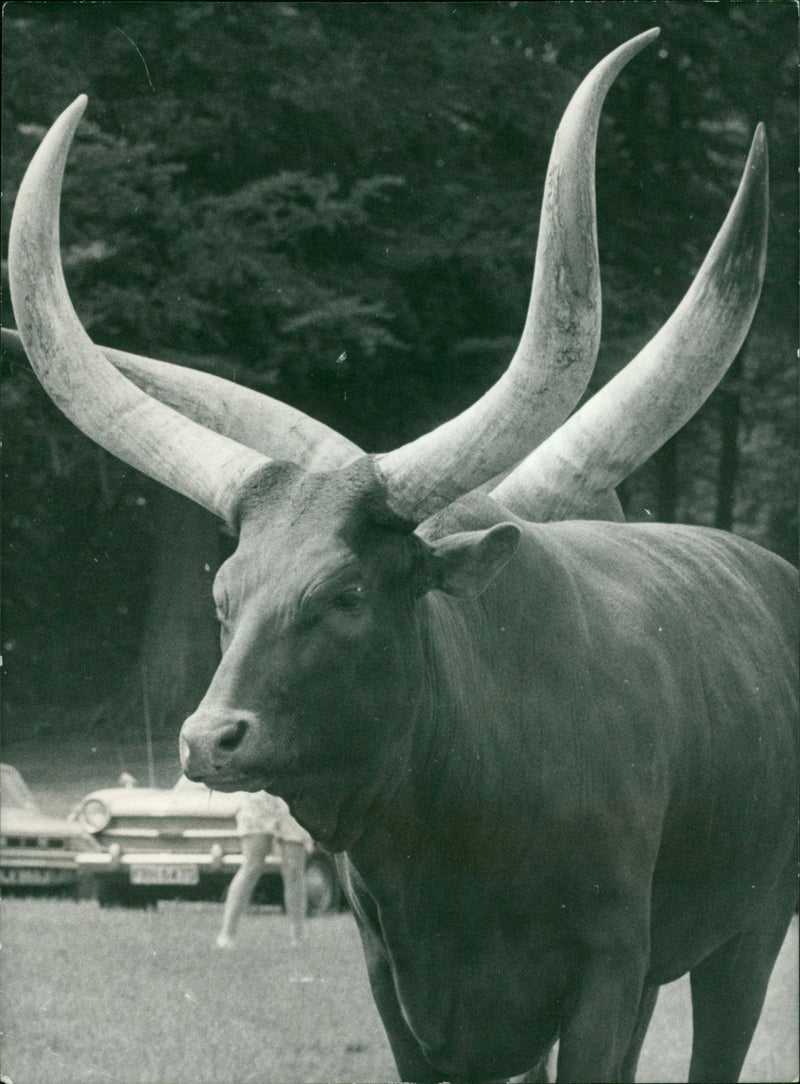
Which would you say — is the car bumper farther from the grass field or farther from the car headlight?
the car headlight

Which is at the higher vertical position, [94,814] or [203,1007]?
[94,814]

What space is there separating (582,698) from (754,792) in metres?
0.80

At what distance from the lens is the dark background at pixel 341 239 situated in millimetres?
5953

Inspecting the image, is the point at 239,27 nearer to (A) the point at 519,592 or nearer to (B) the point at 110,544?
(B) the point at 110,544

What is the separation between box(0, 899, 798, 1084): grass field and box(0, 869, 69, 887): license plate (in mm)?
106

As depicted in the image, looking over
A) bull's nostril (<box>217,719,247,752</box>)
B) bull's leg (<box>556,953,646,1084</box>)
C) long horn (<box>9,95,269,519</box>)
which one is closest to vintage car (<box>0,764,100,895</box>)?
long horn (<box>9,95,269,519</box>)

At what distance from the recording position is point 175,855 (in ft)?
23.5

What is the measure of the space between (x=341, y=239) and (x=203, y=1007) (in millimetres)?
3124

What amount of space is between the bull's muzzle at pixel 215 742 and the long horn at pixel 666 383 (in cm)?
132

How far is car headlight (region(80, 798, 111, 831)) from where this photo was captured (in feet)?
22.3

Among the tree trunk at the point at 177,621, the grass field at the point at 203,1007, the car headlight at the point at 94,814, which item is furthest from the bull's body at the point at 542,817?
the car headlight at the point at 94,814

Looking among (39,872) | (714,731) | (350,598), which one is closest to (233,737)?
(350,598)

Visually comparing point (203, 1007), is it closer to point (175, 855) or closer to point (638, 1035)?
point (175, 855)

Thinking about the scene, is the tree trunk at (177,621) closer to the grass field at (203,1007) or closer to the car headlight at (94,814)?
the car headlight at (94,814)
